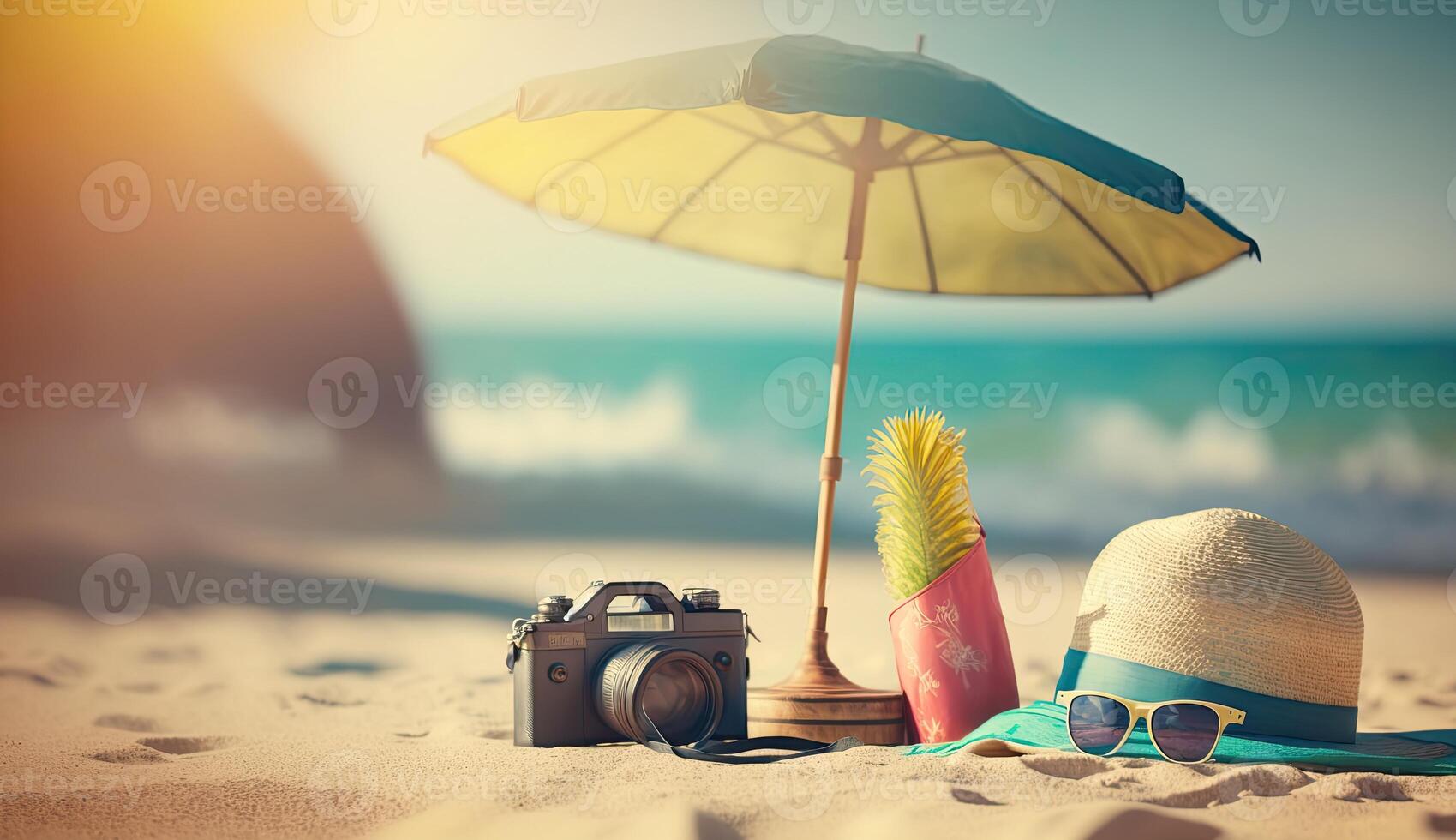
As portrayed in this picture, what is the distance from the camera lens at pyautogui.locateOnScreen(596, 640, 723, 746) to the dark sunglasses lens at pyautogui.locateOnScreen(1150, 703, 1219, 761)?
83 cm

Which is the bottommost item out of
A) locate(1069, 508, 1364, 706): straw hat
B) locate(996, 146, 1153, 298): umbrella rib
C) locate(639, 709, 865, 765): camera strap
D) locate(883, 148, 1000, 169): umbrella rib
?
locate(639, 709, 865, 765): camera strap

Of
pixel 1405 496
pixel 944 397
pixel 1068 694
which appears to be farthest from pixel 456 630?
pixel 1405 496

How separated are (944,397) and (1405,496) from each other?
79.0 inches

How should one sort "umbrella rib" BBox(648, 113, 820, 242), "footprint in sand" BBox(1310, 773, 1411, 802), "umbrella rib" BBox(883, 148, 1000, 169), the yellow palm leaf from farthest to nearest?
"umbrella rib" BBox(648, 113, 820, 242), "umbrella rib" BBox(883, 148, 1000, 169), the yellow palm leaf, "footprint in sand" BBox(1310, 773, 1411, 802)

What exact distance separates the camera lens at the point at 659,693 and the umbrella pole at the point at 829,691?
209 millimetres

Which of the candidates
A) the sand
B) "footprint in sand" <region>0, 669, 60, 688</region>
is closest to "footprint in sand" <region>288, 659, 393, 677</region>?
the sand

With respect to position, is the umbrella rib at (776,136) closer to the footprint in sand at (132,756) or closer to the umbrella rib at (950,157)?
the umbrella rib at (950,157)

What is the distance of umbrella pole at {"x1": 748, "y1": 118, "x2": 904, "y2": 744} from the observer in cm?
225

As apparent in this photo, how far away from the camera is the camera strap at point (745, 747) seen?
1926mm

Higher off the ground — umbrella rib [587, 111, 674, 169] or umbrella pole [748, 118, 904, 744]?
umbrella rib [587, 111, 674, 169]

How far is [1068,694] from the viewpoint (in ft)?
6.18

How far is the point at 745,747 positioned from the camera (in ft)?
6.77

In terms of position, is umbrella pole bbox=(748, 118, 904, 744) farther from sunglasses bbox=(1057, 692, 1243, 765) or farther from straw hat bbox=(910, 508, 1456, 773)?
sunglasses bbox=(1057, 692, 1243, 765)

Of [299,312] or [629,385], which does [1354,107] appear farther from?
[299,312]
